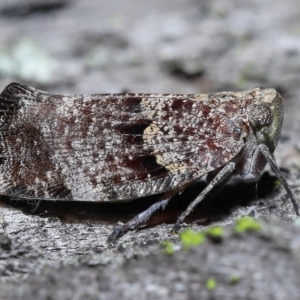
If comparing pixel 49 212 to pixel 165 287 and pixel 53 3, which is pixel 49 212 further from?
pixel 53 3

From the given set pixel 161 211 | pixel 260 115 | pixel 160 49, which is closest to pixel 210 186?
pixel 161 211

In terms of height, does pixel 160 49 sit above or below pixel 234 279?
above

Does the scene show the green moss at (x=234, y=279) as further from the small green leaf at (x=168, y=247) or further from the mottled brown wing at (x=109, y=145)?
the mottled brown wing at (x=109, y=145)

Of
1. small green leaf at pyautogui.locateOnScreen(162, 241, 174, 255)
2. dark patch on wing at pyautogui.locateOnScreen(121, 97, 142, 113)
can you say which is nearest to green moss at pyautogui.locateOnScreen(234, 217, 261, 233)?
small green leaf at pyautogui.locateOnScreen(162, 241, 174, 255)

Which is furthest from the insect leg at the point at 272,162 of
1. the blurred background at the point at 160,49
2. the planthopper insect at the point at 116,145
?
the blurred background at the point at 160,49

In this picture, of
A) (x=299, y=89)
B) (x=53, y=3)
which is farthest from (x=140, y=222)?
(x=53, y=3)

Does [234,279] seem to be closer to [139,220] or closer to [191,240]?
[191,240]

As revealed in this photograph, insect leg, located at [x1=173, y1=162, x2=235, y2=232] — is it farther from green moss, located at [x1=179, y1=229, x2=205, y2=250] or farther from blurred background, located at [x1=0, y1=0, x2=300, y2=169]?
blurred background, located at [x1=0, y1=0, x2=300, y2=169]
